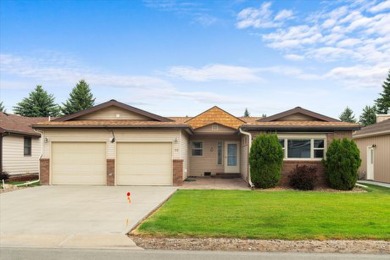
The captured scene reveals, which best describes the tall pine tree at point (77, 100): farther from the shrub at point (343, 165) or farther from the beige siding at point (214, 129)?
the shrub at point (343, 165)

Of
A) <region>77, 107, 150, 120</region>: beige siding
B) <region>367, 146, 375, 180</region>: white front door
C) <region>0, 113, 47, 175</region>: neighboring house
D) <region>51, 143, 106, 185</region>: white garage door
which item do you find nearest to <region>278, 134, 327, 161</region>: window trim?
<region>367, 146, 375, 180</region>: white front door

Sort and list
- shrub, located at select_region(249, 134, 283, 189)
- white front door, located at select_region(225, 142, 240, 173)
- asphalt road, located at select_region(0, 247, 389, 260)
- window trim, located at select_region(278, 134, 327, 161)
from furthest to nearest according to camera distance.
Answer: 1. white front door, located at select_region(225, 142, 240, 173)
2. window trim, located at select_region(278, 134, 327, 161)
3. shrub, located at select_region(249, 134, 283, 189)
4. asphalt road, located at select_region(0, 247, 389, 260)

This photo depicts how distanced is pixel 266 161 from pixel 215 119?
9437 mm

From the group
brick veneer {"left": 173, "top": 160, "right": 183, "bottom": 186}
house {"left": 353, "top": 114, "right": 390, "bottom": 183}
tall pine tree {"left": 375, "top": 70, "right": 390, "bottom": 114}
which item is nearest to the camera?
brick veneer {"left": 173, "top": 160, "right": 183, "bottom": 186}

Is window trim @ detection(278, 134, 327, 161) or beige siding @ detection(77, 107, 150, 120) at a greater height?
beige siding @ detection(77, 107, 150, 120)

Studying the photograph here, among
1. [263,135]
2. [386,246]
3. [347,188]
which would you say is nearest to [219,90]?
[263,135]

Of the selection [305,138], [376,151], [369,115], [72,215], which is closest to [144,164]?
[305,138]

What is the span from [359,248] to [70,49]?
19.2 meters

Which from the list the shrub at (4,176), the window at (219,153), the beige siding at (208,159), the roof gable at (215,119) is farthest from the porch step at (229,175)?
the shrub at (4,176)

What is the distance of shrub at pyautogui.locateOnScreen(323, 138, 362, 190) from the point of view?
56.0ft

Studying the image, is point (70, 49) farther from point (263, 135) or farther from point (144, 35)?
point (263, 135)

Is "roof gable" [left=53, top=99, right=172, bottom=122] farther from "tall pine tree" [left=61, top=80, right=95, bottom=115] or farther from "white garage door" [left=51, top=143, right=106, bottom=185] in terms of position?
"tall pine tree" [left=61, top=80, right=95, bottom=115]

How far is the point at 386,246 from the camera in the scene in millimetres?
6914

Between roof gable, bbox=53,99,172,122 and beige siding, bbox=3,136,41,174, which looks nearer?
roof gable, bbox=53,99,172,122
